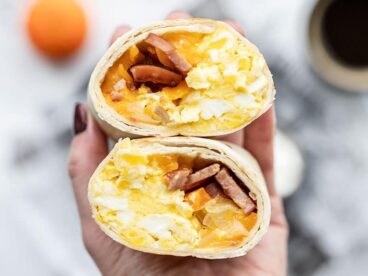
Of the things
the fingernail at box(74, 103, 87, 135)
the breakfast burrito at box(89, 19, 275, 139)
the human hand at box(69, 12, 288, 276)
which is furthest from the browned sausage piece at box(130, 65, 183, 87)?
the fingernail at box(74, 103, 87, 135)

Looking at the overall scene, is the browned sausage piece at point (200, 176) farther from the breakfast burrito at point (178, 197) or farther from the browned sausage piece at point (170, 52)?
the browned sausage piece at point (170, 52)

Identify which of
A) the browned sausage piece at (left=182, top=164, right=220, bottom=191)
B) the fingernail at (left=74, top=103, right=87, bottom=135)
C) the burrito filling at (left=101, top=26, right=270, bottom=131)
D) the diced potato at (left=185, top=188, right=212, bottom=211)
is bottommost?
the fingernail at (left=74, top=103, right=87, bottom=135)

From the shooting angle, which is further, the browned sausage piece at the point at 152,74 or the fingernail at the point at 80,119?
the fingernail at the point at 80,119

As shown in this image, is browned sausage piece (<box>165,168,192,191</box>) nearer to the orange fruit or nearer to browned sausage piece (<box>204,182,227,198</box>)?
browned sausage piece (<box>204,182,227,198</box>)

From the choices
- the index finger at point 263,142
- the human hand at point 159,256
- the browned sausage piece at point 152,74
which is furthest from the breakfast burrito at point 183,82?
the index finger at point 263,142

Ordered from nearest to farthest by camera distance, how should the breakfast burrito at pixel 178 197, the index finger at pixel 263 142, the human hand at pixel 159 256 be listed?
the breakfast burrito at pixel 178 197
the human hand at pixel 159 256
the index finger at pixel 263 142

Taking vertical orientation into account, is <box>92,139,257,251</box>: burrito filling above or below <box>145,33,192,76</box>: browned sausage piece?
below

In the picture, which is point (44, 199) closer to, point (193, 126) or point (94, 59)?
point (94, 59)

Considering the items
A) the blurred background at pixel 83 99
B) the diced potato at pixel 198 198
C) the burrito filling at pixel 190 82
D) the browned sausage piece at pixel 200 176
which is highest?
the burrito filling at pixel 190 82

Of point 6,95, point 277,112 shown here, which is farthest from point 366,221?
point 6,95

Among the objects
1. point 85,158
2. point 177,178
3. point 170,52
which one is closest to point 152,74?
point 170,52
